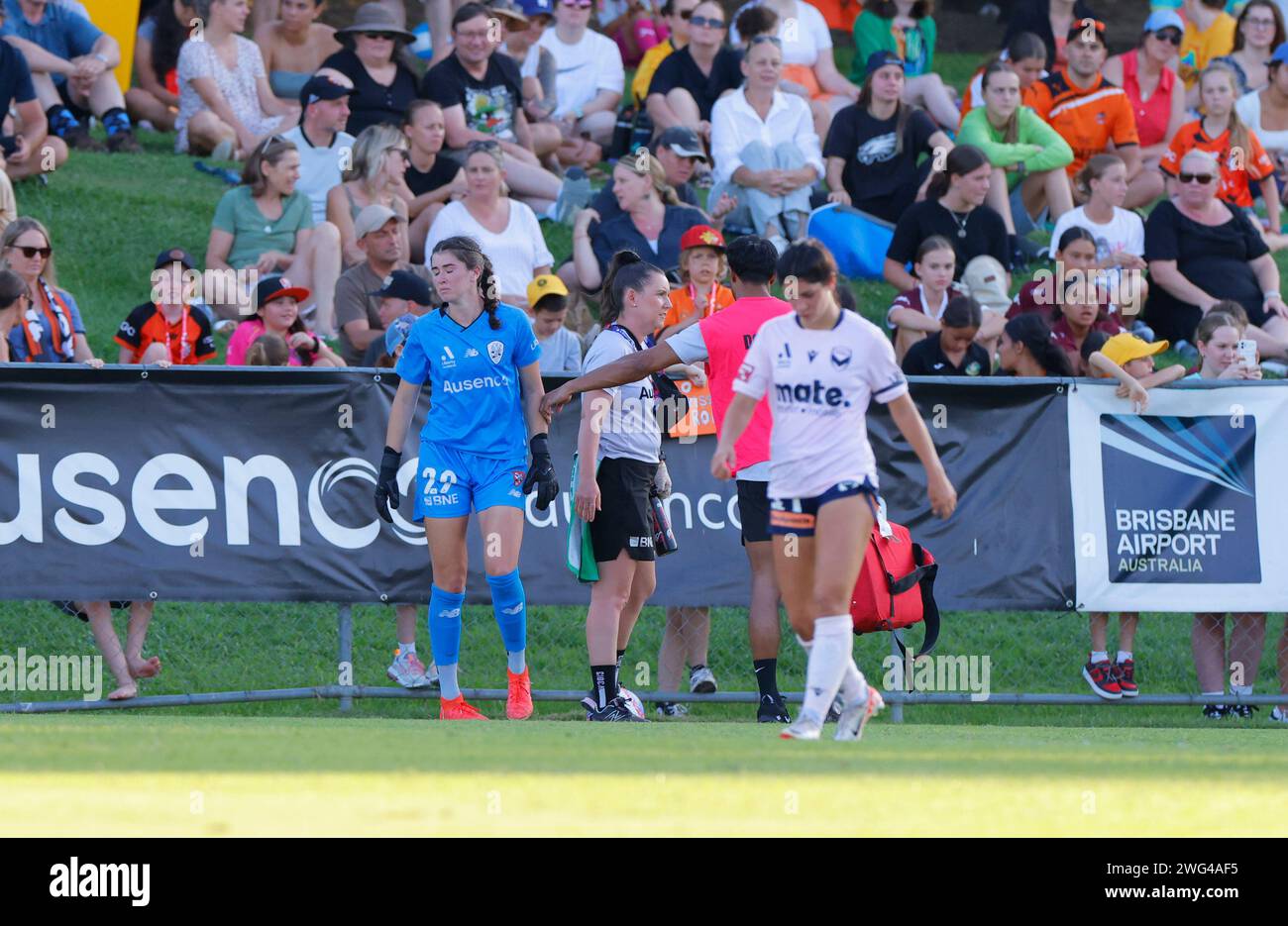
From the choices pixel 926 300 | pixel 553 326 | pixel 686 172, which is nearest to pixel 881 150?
pixel 686 172

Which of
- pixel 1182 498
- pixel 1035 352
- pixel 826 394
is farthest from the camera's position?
pixel 1035 352

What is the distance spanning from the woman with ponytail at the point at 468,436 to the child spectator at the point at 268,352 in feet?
6.97

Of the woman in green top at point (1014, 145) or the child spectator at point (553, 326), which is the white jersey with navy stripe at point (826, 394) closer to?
the child spectator at point (553, 326)

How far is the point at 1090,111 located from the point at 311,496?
9.71 m

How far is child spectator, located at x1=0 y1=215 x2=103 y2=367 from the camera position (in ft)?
38.2

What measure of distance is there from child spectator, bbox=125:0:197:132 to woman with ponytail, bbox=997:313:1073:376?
10.3 m

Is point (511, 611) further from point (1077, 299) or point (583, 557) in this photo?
point (1077, 299)

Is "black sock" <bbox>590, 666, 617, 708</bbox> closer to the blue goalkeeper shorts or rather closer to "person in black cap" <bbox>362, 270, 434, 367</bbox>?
the blue goalkeeper shorts

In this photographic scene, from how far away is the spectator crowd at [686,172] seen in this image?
1257 centimetres

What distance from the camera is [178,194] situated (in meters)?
17.3

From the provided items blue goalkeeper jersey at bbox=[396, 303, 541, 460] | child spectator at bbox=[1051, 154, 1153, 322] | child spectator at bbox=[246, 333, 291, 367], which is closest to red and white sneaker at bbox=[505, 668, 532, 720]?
blue goalkeeper jersey at bbox=[396, 303, 541, 460]

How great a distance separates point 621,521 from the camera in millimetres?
9672

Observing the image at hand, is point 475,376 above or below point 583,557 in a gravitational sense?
above

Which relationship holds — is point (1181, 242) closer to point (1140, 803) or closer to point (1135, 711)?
point (1135, 711)
